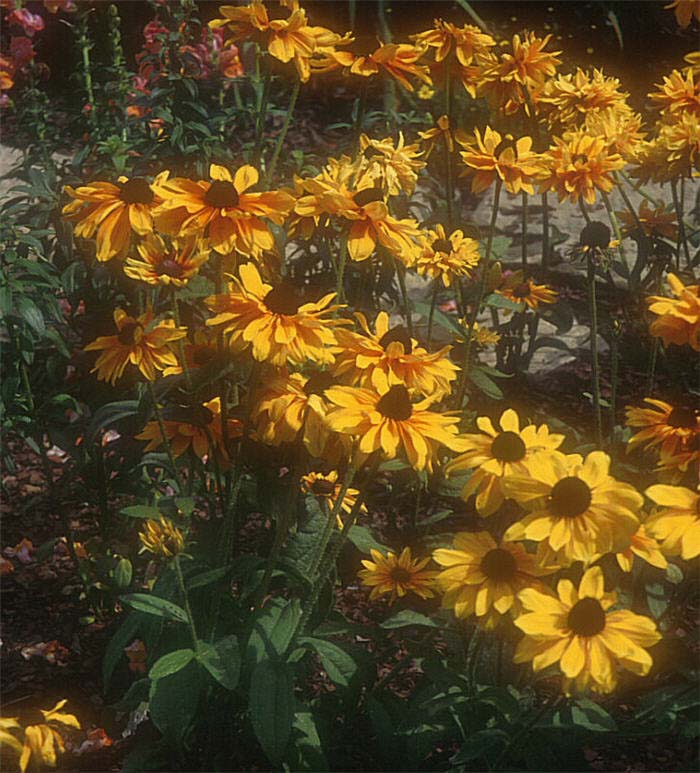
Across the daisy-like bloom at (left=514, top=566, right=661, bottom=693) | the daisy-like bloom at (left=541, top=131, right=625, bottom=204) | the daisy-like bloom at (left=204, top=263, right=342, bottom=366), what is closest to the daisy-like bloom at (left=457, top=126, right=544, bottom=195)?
the daisy-like bloom at (left=541, top=131, right=625, bottom=204)

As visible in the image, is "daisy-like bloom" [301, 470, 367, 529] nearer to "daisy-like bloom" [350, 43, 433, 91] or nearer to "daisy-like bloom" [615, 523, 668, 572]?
"daisy-like bloom" [615, 523, 668, 572]

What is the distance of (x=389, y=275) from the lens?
7.97ft

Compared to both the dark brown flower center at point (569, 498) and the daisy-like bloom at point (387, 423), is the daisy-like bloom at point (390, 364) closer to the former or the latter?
the daisy-like bloom at point (387, 423)

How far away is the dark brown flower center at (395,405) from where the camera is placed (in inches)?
53.0

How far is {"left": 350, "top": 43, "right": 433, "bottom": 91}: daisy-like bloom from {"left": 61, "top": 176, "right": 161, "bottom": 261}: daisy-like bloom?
1.58 feet

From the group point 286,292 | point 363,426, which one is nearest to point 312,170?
point 286,292

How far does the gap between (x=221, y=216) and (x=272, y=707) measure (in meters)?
0.68

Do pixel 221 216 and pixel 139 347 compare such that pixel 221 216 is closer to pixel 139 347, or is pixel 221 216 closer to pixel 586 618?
pixel 139 347

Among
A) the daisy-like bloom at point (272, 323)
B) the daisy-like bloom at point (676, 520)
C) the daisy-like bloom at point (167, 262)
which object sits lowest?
the daisy-like bloom at point (676, 520)

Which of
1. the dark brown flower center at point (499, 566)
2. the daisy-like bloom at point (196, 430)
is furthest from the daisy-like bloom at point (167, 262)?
the dark brown flower center at point (499, 566)

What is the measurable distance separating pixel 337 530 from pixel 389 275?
0.77m

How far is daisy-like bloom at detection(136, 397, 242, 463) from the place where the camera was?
1.65 meters

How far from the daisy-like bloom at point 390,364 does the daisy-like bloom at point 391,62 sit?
60 centimetres

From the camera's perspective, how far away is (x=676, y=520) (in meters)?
1.27
